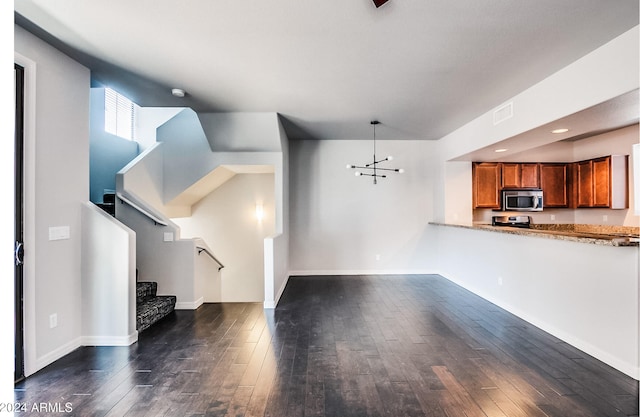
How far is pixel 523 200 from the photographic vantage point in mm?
6055

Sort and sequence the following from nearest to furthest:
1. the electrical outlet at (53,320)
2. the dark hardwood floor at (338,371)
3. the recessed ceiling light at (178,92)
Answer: the dark hardwood floor at (338,371)
the electrical outlet at (53,320)
the recessed ceiling light at (178,92)

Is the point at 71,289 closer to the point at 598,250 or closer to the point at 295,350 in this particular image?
the point at 295,350

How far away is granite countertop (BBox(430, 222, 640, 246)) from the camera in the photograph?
2800 millimetres

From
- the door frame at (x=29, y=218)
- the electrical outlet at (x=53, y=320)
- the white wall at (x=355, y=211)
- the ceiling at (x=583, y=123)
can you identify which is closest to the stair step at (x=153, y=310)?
the electrical outlet at (x=53, y=320)

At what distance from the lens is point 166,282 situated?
4.51m

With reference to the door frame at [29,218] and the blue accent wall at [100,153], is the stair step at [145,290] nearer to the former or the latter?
the door frame at [29,218]

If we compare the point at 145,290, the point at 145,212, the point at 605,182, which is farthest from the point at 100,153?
the point at 605,182

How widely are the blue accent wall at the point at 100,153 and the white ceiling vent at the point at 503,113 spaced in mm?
6018

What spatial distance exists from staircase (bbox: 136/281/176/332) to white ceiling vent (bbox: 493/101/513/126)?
5146 mm

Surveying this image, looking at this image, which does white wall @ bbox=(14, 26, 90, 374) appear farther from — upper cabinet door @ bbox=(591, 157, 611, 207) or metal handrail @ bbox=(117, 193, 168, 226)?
upper cabinet door @ bbox=(591, 157, 611, 207)

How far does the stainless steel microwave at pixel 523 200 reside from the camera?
6.05 m
